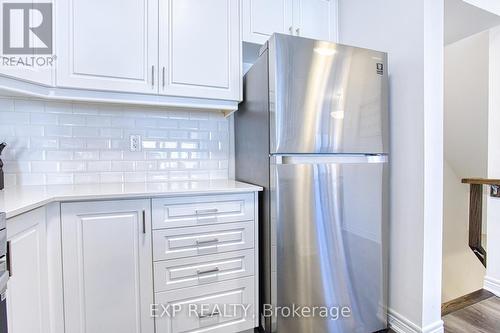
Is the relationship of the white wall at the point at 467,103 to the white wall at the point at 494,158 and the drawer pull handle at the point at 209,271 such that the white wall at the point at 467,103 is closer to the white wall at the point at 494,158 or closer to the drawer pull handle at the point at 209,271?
the white wall at the point at 494,158

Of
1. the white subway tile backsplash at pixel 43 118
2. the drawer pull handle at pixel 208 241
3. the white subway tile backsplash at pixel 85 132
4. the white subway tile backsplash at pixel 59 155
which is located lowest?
the drawer pull handle at pixel 208 241

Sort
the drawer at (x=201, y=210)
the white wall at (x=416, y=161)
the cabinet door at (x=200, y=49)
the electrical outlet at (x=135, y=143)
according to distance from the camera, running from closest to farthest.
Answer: the drawer at (x=201, y=210) < the white wall at (x=416, y=161) < the cabinet door at (x=200, y=49) < the electrical outlet at (x=135, y=143)

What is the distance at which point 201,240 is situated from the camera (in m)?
1.38

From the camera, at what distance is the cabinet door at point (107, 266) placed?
119 centimetres

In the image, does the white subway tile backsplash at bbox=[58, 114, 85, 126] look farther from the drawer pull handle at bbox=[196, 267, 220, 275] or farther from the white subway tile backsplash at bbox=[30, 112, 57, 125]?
the drawer pull handle at bbox=[196, 267, 220, 275]

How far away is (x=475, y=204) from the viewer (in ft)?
7.18

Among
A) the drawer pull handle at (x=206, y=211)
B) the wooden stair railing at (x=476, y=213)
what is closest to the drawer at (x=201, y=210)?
the drawer pull handle at (x=206, y=211)

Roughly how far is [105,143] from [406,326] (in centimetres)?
225

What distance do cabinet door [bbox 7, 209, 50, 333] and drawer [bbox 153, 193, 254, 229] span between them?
1.53ft

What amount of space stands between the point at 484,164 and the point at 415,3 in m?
→ 2.63

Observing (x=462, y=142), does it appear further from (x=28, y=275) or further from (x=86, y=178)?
(x=28, y=275)

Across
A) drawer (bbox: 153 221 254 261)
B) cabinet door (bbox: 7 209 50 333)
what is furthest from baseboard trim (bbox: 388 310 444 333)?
cabinet door (bbox: 7 209 50 333)

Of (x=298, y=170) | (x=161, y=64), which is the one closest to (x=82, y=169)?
(x=161, y=64)

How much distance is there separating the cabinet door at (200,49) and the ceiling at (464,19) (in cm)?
141
